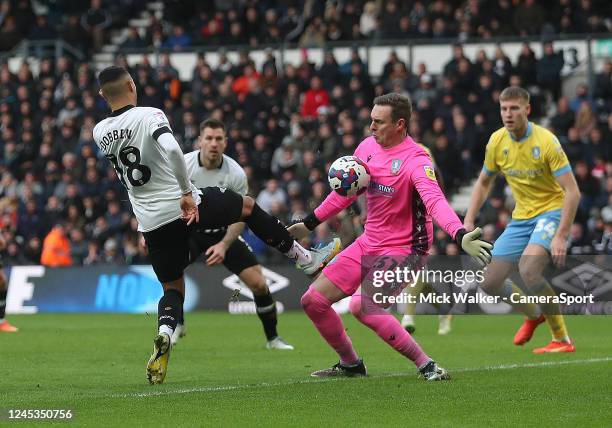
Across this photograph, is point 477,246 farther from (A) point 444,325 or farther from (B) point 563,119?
(B) point 563,119

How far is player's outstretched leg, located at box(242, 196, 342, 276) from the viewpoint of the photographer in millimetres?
10078

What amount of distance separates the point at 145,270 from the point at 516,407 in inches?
560

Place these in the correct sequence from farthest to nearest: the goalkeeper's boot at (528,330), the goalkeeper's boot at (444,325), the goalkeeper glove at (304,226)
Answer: the goalkeeper's boot at (444,325), the goalkeeper's boot at (528,330), the goalkeeper glove at (304,226)

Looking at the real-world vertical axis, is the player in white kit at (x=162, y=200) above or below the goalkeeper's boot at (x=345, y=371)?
above

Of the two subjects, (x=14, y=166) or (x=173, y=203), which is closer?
(x=173, y=203)

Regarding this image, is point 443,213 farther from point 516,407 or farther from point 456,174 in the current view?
point 456,174

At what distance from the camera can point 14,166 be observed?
27297 mm

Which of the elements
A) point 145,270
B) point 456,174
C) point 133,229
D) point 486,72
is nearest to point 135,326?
point 145,270

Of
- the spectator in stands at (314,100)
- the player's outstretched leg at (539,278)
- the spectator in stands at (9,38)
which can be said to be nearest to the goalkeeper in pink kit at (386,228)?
the player's outstretched leg at (539,278)

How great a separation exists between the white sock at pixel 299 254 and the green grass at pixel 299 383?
958 millimetres

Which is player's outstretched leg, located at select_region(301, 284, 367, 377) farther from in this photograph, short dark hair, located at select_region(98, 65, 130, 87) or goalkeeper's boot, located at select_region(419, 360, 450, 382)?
short dark hair, located at select_region(98, 65, 130, 87)

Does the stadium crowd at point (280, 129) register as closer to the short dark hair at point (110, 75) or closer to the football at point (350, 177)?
the football at point (350, 177)

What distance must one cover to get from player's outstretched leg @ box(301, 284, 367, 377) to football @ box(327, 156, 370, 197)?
2.36 ft

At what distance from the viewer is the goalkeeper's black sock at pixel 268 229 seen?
10078mm
